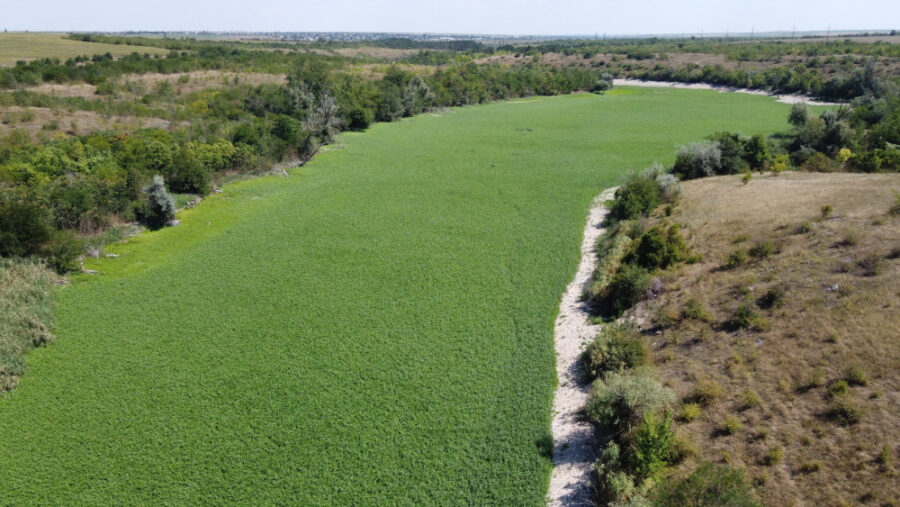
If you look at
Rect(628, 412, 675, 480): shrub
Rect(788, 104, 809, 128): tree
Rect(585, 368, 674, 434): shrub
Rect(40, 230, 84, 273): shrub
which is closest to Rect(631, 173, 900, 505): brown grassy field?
Rect(628, 412, 675, 480): shrub

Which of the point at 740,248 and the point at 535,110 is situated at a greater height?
the point at 535,110

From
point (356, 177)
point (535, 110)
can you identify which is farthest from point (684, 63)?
point (356, 177)

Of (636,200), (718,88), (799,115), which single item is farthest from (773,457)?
(718,88)

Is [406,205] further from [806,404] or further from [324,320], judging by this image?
[806,404]

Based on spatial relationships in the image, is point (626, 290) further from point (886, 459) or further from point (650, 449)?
point (886, 459)

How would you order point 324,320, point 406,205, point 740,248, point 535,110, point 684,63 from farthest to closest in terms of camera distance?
point 684,63
point 535,110
point 406,205
point 740,248
point 324,320

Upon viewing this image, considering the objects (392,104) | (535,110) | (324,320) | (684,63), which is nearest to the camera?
(324,320)
